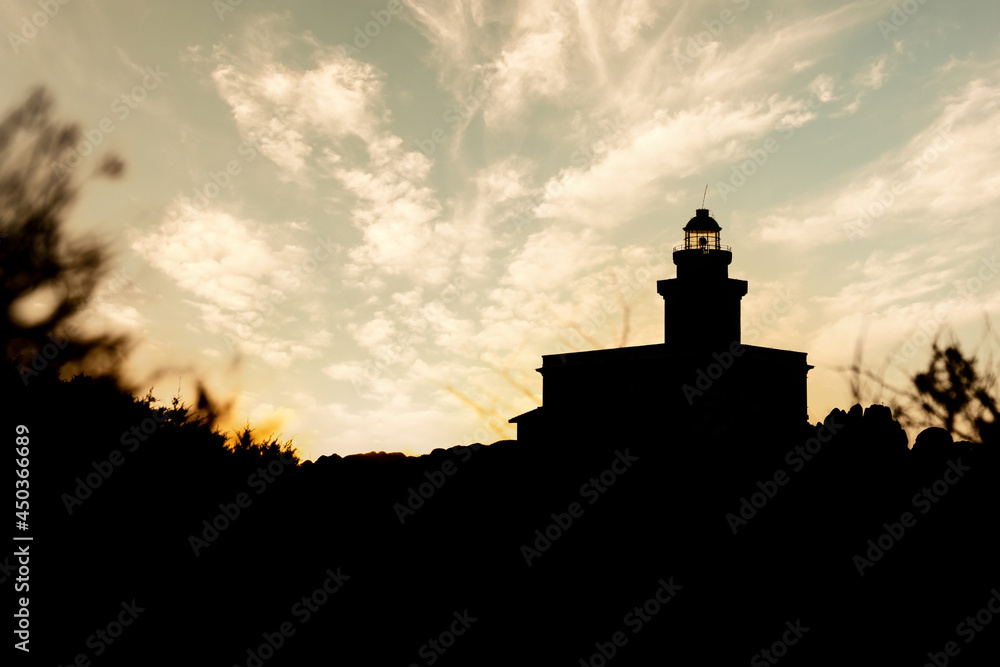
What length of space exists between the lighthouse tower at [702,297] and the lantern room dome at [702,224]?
0.06 metres

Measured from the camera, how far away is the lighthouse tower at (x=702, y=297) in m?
36.1

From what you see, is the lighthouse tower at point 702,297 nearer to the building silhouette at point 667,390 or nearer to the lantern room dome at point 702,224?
the lantern room dome at point 702,224

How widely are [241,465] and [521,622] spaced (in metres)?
4.82

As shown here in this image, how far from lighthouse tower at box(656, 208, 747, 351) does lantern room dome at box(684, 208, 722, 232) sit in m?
0.06

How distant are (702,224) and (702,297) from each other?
4.10 metres

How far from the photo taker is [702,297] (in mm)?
36656

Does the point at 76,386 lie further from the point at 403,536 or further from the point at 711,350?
the point at 711,350

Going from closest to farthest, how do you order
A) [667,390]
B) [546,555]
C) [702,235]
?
[546,555] < [667,390] < [702,235]

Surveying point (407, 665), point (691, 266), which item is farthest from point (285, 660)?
point (691, 266)

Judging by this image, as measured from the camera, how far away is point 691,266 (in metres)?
37.1

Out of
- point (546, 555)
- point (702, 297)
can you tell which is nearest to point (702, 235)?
point (702, 297)

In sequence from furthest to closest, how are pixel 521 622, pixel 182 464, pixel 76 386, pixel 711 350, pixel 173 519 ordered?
pixel 711 350 < pixel 76 386 < pixel 182 464 < pixel 173 519 < pixel 521 622

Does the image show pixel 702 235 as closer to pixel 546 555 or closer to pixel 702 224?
pixel 702 224

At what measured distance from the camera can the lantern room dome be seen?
1502 inches
